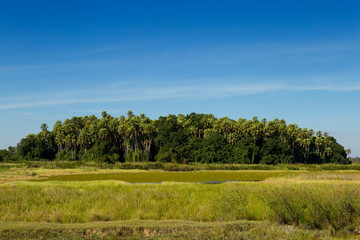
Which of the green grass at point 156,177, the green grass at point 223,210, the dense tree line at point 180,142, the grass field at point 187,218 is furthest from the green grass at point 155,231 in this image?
the dense tree line at point 180,142

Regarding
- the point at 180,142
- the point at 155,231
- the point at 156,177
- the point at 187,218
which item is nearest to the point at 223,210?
the point at 187,218

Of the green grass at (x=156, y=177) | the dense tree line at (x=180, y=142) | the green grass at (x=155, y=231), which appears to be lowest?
the green grass at (x=156, y=177)

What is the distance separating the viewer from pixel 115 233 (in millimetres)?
11234

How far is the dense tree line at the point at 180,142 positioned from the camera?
87125 mm

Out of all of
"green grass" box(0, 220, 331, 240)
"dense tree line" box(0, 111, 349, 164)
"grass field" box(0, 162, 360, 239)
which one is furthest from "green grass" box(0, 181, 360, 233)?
"dense tree line" box(0, 111, 349, 164)

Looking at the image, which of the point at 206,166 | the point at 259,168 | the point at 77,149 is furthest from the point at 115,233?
the point at 77,149

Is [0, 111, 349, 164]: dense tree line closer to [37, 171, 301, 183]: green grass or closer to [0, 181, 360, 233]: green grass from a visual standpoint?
[37, 171, 301, 183]: green grass

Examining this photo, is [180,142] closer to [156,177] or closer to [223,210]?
[156,177]

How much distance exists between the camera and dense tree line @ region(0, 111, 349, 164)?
286 ft

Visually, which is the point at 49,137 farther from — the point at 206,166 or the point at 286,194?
the point at 286,194

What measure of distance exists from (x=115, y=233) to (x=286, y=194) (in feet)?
24.2

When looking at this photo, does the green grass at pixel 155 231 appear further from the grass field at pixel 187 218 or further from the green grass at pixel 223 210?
the green grass at pixel 223 210

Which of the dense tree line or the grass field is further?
the dense tree line

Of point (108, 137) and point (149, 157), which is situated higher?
point (108, 137)
